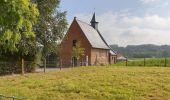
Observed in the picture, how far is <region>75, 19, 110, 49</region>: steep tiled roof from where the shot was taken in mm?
67713

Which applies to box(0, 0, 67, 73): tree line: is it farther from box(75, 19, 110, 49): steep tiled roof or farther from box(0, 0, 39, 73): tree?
box(75, 19, 110, 49): steep tiled roof

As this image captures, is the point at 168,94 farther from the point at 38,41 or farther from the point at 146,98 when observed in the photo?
the point at 38,41

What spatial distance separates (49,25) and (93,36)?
29.5 meters

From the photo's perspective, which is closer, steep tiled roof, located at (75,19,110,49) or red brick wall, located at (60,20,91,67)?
red brick wall, located at (60,20,91,67)

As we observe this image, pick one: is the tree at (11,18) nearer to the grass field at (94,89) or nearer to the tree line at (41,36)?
the grass field at (94,89)

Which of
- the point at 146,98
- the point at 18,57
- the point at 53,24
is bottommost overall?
the point at 146,98

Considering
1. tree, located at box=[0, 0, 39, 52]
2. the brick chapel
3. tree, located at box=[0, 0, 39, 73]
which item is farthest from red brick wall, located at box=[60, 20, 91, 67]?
tree, located at box=[0, 0, 39, 52]

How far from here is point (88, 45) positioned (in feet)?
216

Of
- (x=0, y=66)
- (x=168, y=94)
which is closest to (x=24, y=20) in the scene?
(x=168, y=94)

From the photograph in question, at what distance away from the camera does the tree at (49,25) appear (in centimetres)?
4200

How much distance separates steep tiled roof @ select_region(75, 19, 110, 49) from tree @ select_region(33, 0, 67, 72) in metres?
21.4

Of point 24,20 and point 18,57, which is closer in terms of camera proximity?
point 24,20

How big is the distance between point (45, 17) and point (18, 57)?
19.0 ft

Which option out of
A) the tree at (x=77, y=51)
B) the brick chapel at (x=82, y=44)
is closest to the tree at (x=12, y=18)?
the tree at (x=77, y=51)
